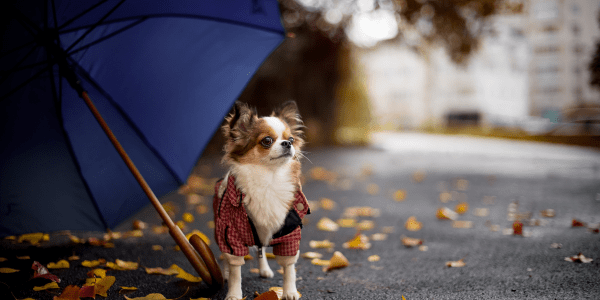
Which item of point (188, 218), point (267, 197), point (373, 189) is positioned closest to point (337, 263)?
point (267, 197)

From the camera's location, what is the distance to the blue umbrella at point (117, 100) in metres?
2.66

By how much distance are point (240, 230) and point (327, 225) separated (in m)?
2.29

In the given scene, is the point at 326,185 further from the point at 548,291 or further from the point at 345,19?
the point at 345,19

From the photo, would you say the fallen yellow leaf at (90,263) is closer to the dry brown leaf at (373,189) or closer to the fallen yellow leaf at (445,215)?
the fallen yellow leaf at (445,215)

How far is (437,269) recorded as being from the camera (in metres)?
2.88

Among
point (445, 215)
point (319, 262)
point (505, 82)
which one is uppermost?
point (505, 82)

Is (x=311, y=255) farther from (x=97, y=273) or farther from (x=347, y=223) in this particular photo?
(x=97, y=273)

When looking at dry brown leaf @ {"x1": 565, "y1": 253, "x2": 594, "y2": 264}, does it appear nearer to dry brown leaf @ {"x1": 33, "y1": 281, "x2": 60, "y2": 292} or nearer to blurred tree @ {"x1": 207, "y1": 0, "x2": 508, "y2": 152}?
dry brown leaf @ {"x1": 33, "y1": 281, "x2": 60, "y2": 292}

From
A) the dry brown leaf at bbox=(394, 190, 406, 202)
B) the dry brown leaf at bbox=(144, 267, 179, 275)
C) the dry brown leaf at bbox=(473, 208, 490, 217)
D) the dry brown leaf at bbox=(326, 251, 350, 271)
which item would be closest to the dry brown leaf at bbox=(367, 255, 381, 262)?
the dry brown leaf at bbox=(326, 251, 350, 271)

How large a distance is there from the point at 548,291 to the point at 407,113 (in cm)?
5472

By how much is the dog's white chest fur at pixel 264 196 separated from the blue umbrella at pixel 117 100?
879 mm

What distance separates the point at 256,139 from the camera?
2.16 metres

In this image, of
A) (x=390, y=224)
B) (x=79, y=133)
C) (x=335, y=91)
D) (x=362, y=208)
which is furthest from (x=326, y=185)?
(x=335, y=91)

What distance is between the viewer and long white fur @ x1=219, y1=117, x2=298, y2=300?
2172 mm
